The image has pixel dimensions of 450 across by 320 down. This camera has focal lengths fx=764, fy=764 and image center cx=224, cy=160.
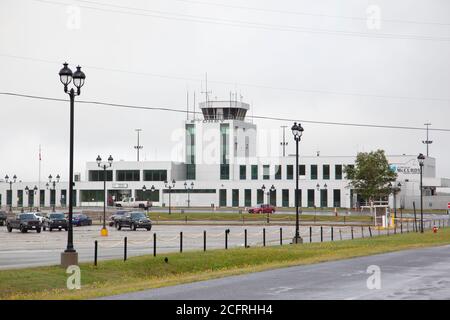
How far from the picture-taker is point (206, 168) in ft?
464

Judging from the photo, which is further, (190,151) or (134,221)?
(190,151)

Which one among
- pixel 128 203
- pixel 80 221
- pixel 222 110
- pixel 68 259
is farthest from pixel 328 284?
Answer: pixel 222 110

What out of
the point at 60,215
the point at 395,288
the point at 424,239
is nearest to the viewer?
the point at 395,288

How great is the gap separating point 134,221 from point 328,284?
151 ft

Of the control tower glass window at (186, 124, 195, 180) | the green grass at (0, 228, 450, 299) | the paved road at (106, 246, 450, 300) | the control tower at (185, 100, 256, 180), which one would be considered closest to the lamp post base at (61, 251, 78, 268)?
the green grass at (0, 228, 450, 299)

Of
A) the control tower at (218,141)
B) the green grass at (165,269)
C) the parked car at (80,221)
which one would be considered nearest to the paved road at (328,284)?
the green grass at (165,269)

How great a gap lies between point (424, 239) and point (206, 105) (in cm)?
9977

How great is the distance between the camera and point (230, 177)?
139m

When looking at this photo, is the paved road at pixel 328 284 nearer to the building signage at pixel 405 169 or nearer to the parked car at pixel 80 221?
the parked car at pixel 80 221

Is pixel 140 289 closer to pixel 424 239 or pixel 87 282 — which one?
pixel 87 282

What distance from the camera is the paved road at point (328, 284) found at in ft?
57.8

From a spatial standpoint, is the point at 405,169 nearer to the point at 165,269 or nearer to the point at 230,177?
the point at 230,177

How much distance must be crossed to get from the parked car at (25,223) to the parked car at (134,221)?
25.3 ft
